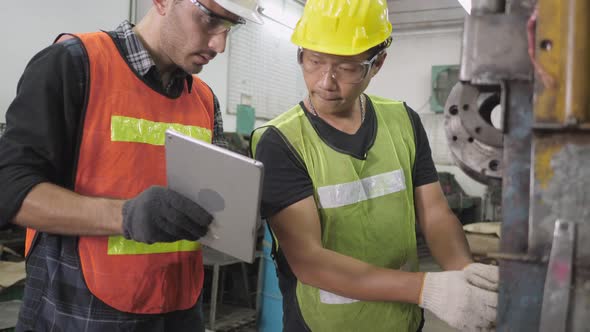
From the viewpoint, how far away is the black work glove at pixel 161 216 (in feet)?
3.83

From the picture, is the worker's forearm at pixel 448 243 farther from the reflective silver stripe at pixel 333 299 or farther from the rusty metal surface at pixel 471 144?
the rusty metal surface at pixel 471 144

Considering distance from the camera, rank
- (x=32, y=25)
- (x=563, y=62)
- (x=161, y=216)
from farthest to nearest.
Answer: (x=32, y=25) < (x=161, y=216) < (x=563, y=62)

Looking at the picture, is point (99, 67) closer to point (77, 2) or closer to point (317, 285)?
point (317, 285)

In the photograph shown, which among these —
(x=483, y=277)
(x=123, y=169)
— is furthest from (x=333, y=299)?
(x=123, y=169)

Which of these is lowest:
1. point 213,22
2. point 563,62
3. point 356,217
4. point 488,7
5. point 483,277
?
point 483,277

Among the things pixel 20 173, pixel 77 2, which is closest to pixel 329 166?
pixel 20 173

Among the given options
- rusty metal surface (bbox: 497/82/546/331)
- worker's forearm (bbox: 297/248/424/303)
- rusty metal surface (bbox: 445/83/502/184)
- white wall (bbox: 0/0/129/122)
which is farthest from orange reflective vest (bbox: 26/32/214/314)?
white wall (bbox: 0/0/129/122)

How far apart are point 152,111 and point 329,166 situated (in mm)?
539

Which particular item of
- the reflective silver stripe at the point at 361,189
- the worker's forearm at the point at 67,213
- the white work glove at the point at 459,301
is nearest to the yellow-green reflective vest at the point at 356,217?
the reflective silver stripe at the point at 361,189

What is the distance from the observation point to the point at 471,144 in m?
0.94

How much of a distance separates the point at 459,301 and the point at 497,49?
2.23 ft

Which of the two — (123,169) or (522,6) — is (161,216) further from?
(522,6)

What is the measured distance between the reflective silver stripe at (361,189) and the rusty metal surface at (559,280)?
77 centimetres

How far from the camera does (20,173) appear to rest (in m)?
1.18
